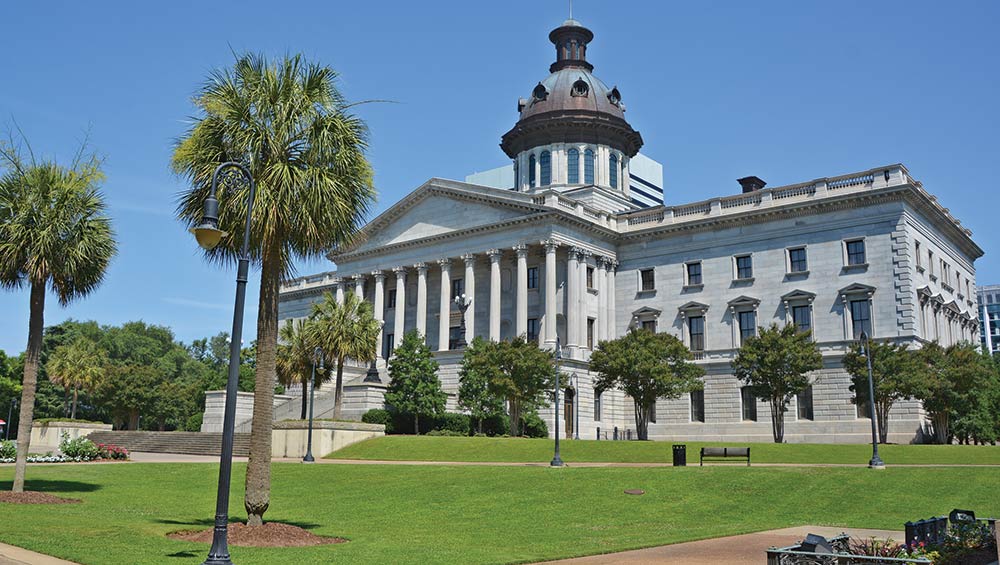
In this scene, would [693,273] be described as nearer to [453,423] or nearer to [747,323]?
[747,323]

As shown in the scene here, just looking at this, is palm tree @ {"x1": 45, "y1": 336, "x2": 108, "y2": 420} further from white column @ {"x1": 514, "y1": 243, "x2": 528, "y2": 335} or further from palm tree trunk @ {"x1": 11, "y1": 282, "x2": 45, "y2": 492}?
palm tree trunk @ {"x1": 11, "y1": 282, "x2": 45, "y2": 492}

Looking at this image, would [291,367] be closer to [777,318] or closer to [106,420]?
[777,318]

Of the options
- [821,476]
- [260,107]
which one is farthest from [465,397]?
[260,107]

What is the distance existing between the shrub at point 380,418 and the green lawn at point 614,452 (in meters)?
7.16

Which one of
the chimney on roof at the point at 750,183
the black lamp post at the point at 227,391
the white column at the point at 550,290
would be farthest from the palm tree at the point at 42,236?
the chimney on roof at the point at 750,183

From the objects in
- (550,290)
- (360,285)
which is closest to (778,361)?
(550,290)

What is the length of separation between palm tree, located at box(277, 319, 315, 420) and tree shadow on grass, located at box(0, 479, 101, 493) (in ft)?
93.6

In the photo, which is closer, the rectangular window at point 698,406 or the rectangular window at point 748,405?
the rectangular window at point 748,405

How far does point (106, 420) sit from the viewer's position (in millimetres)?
96938

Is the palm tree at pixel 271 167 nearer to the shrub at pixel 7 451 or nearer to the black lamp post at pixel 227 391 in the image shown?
the black lamp post at pixel 227 391

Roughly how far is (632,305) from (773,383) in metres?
A: 19.4

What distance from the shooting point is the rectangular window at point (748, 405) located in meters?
58.5

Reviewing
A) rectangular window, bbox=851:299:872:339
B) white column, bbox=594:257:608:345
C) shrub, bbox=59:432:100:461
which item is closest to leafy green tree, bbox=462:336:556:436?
white column, bbox=594:257:608:345

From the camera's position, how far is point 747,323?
60312 millimetres
